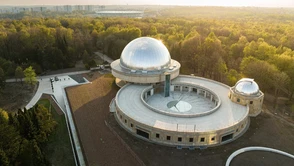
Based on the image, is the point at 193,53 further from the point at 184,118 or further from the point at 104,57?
the point at 104,57

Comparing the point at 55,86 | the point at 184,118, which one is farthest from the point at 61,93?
the point at 184,118

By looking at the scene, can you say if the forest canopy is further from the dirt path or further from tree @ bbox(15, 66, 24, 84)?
the dirt path

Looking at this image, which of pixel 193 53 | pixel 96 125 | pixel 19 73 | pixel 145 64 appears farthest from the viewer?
pixel 193 53

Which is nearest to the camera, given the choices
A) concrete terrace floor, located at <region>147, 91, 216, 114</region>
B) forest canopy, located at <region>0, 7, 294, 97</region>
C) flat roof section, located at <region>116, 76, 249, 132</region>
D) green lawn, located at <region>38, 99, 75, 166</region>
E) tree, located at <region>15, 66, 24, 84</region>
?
green lawn, located at <region>38, 99, 75, 166</region>

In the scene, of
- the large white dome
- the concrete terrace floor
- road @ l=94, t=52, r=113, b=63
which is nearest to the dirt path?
the large white dome

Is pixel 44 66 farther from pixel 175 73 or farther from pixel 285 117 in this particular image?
pixel 285 117
